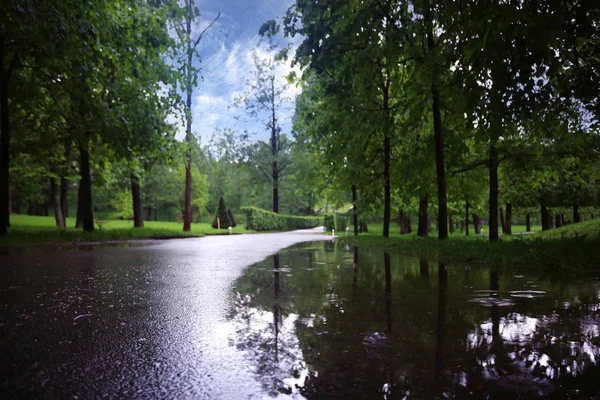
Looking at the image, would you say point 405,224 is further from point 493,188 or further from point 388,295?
point 388,295

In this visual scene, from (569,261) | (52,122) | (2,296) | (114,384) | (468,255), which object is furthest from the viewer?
(52,122)

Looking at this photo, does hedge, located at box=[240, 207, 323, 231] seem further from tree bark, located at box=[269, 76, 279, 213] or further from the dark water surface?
the dark water surface

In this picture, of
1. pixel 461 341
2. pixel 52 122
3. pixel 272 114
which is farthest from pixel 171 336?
pixel 272 114

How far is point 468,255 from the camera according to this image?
318 inches

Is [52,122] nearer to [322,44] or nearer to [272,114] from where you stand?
[322,44]

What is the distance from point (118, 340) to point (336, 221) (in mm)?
32644

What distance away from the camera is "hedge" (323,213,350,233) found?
35062mm

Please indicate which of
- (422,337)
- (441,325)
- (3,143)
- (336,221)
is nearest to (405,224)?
(336,221)

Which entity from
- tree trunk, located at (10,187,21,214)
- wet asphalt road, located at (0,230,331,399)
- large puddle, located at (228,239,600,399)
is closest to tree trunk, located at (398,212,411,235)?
large puddle, located at (228,239,600,399)

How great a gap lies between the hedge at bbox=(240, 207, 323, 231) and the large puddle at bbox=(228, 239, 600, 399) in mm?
30862

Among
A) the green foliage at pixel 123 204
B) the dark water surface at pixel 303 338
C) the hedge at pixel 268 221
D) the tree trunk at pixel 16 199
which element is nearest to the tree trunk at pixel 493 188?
the dark water surface at pixel 303 338

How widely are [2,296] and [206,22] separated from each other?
2545 centimetres

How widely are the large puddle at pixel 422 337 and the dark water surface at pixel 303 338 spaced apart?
1 cm

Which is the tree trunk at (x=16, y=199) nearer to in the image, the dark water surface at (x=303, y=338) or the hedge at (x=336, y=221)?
the hedge at (x=336, y=221)
